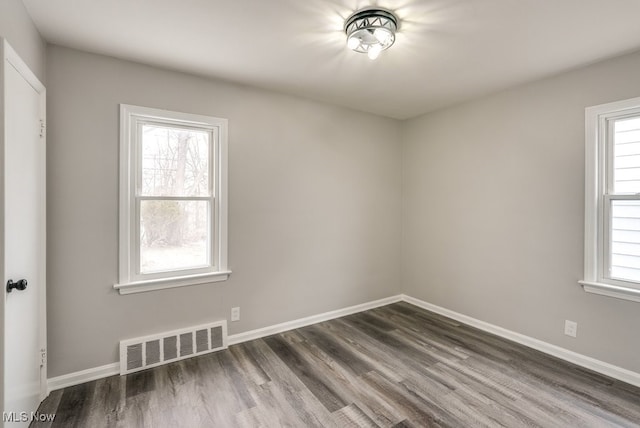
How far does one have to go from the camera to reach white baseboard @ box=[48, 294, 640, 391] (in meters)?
2.32

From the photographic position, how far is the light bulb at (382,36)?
6.45 ft

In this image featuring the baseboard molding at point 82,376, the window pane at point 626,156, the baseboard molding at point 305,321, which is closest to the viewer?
the baseboard molding at point 82,376

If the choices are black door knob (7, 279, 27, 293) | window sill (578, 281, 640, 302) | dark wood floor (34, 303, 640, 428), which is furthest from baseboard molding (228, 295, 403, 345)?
window sill (578, 281, 640, 302)

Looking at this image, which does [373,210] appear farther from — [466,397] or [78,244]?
[78,244]

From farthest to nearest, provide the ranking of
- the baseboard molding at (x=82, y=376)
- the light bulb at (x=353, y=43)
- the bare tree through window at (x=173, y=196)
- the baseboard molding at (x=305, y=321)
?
the baseboard molding at (x=305, y=321) → the bare tree through window at (x=173, y=196) → the baseboard molding at (x=82, y=376) → the light bulb at (x=353, y=43)

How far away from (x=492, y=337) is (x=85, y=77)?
4360 mm

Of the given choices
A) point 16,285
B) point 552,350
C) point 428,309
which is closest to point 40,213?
point 16,285

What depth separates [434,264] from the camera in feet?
12.7

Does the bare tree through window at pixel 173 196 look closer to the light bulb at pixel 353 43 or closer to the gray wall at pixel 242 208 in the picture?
the gray wall at pixel 242 208

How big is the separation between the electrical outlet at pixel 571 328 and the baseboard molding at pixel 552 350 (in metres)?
0.16

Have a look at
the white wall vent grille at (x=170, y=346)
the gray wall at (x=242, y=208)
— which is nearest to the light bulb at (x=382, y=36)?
the gray wall at (x=242, y=208)

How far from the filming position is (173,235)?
2.74 m

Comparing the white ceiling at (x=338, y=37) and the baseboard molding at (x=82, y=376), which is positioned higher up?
the white ceiling at (x=338, y=37)

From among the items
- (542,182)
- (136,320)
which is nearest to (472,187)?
(542,182)
